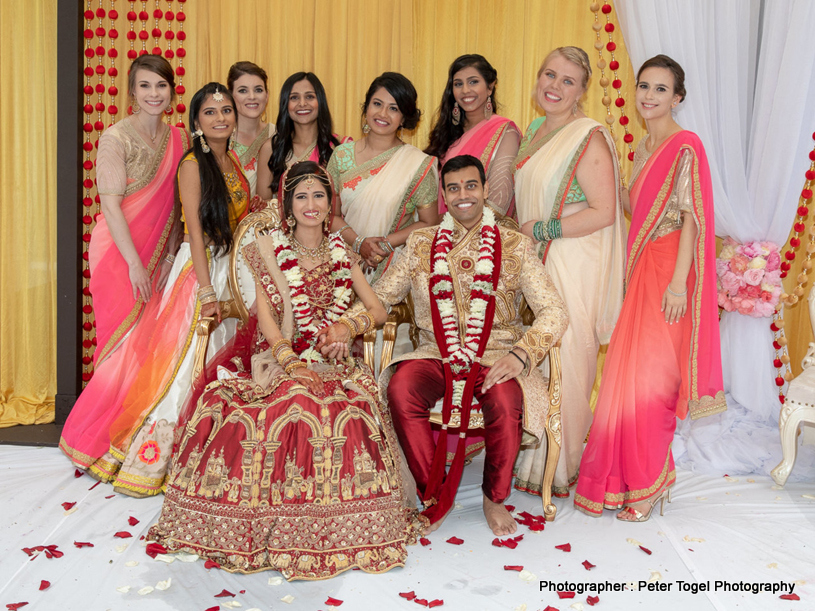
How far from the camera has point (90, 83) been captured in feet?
14.1

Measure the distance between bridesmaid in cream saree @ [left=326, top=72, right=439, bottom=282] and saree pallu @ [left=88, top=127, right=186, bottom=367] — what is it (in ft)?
2.81

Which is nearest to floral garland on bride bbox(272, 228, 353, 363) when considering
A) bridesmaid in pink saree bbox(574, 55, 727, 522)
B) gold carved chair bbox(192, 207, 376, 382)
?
gold carved chair bbox(192, 207, 376, 382)

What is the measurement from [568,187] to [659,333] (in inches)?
29.3

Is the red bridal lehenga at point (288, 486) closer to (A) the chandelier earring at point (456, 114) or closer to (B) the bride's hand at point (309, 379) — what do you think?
(B) the bride's hand at point (309, 379)

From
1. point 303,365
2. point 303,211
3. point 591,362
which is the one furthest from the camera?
point 591,362

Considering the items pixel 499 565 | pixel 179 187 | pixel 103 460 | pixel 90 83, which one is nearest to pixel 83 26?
pixel 90 83

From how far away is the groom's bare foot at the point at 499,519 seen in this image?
2.82 meters

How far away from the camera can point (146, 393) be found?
3359mm

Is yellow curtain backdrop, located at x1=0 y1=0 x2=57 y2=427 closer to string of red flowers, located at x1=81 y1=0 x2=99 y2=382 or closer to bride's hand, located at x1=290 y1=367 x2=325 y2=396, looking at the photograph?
string of red flowers, located at x1=81 y1=0 x2=99 y2=382

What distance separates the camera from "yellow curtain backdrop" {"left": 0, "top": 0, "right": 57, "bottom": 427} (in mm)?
4219

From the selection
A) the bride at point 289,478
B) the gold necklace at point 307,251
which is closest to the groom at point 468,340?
the bride at point 289,478

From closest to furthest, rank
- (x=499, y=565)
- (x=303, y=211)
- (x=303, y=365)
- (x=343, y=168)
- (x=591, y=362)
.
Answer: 1. (x=499, y=565)
2. (x=303, y=365)
3. (x=303, y=211)
4. (x=591, y=362)
5. (x=343, y=168)

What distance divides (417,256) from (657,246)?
3.38 ft

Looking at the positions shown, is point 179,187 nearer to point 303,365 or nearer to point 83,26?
point 303,365
